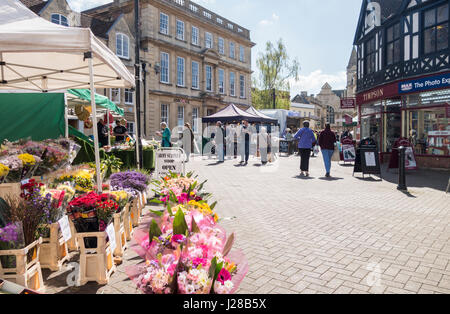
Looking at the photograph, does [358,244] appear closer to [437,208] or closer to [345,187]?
[437,208]

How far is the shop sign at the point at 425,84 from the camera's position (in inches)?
551

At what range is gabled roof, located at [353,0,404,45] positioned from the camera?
58.0 ft

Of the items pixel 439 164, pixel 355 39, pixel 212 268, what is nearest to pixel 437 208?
pixel 212 268

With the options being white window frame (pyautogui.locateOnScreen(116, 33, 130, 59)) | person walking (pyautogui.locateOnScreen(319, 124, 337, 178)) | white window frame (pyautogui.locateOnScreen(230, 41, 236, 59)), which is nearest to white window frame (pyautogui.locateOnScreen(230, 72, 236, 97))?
white window frame (pyautogui.locateOnScreen(230, 41, 236, 59))

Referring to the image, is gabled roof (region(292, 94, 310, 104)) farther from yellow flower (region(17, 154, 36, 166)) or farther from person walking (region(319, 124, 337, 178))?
yellow flower (region(17, 154, 36, 166))

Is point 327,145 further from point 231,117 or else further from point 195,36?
point 195,36

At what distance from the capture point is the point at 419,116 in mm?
15672

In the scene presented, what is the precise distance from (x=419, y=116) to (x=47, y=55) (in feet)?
50.2

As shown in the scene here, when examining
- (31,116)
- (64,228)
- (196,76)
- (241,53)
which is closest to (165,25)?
(196,76)

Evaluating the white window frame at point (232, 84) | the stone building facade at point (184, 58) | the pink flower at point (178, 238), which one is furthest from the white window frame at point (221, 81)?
the pink flower at point (178, 238)

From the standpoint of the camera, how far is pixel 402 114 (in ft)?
53.2

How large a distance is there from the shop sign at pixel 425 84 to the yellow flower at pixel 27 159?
599 inches

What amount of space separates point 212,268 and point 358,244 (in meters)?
3.46

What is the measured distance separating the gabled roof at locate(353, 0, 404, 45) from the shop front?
3.81m
